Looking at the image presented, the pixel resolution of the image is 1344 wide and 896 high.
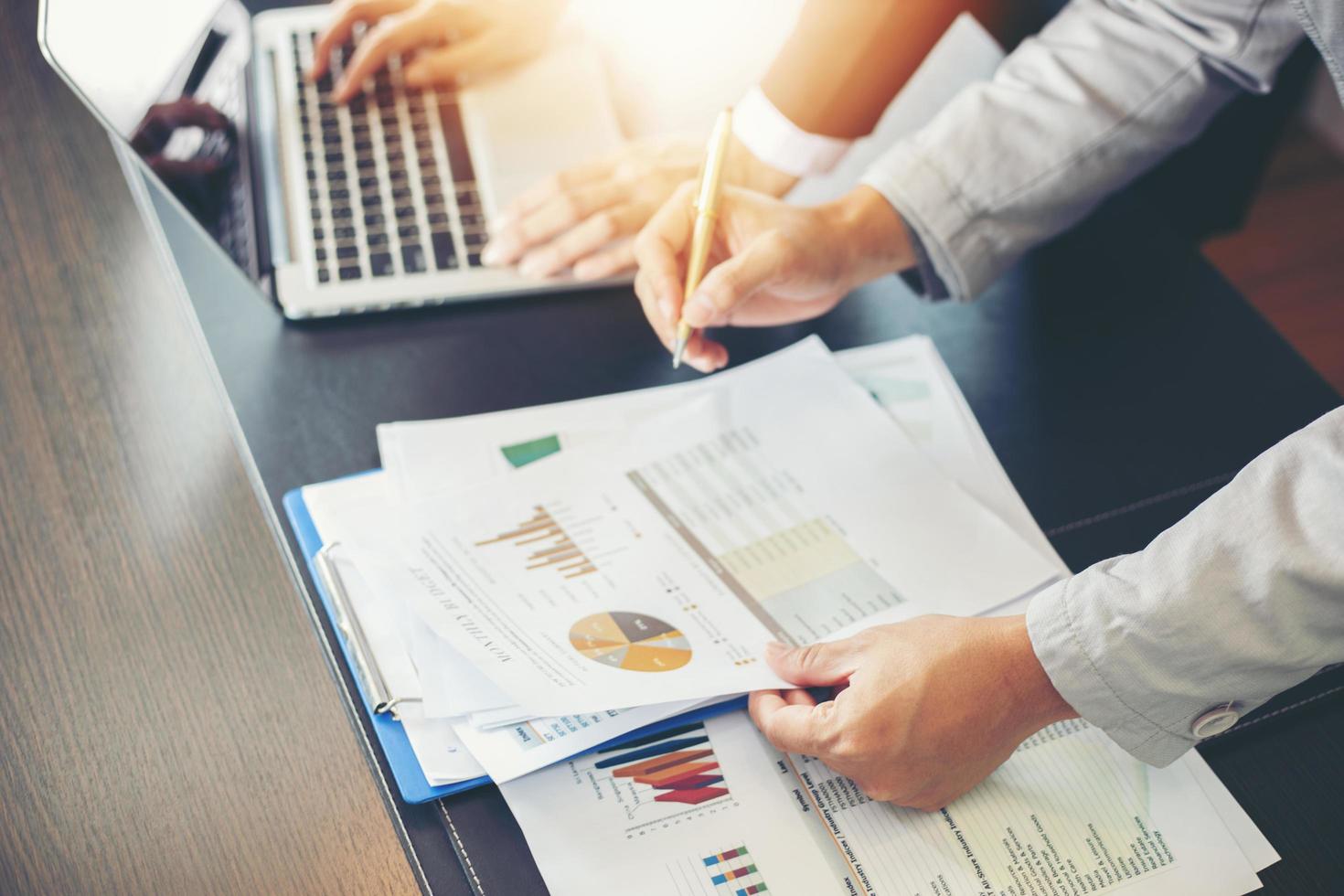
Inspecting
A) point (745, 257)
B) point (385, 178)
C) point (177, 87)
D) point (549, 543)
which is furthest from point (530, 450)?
point (177, 87)

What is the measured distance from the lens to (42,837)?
64cm

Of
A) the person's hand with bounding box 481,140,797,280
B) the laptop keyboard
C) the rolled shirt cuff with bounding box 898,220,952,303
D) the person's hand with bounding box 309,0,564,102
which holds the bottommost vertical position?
the rolled shirt cuff with bounding box 898,220,952,303

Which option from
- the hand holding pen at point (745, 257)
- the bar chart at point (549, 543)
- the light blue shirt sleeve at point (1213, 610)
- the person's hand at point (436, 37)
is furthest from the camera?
the person's hand at point (436, 37)

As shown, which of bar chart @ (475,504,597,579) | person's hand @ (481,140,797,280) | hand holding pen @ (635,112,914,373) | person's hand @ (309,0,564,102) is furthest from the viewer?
person's hand @ (309,0,564,102)

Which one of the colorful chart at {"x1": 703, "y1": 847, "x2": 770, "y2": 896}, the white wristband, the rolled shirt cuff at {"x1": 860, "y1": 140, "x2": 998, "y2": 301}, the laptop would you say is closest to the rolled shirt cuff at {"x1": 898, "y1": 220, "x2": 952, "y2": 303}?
the rolled shirt cuff at {"x1": 860, "y1": 140, "x2": 998, "y2": 301}

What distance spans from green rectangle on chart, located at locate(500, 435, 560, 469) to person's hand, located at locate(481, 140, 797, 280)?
174mm

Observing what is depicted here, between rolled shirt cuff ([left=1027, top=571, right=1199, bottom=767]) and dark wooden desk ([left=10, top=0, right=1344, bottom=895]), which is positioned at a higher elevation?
dark wooden desk ([left=10, top=0, right=1344, bottom=895])

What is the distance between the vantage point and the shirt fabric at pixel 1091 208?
625mm

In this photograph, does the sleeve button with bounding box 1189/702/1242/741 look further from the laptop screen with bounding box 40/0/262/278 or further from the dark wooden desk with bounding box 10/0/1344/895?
the laptop screen with bounding box 40/0/262/278

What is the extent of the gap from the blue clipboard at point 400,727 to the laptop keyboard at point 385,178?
0.28 meters

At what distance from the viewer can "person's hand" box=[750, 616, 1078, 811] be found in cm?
65

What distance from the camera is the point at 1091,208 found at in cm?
98

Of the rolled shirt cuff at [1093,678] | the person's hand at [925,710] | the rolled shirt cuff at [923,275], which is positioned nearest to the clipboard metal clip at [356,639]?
the person's hand at [925,710]

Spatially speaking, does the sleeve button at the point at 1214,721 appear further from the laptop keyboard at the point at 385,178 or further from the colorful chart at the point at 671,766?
the laptop keyboard at the point at 385,178
